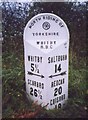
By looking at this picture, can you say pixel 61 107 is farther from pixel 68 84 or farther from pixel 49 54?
pixel 49 54

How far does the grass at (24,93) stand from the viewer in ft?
9.12

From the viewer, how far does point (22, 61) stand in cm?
275

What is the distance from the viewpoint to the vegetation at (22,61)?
8.90ft

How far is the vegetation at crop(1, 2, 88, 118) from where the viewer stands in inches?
107

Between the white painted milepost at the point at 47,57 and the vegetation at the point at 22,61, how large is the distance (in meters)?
0.07

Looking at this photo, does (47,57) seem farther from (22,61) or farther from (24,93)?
(24,93)

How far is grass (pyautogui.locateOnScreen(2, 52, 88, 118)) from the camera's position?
9.12 ft

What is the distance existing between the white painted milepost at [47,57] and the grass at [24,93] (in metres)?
0.07

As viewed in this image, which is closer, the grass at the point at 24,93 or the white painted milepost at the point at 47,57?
the white painted milepost at the point at 47,57

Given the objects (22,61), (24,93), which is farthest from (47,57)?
(24,93)

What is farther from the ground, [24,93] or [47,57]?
[47,57]

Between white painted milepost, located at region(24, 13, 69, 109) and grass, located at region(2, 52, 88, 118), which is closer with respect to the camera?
white painted milepost, located at region(24, 13, 69, 109)

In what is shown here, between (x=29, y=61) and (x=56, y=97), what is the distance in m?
0.43

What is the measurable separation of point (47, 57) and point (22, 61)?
258mm
